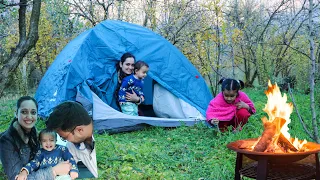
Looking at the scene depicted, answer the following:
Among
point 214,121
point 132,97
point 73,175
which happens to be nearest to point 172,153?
point 214,121

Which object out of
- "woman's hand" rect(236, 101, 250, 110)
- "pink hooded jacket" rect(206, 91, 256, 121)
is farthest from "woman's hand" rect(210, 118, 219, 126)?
"woman's hand" rect(236, 101, 250, 110)

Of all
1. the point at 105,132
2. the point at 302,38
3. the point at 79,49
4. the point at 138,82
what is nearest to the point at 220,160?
the point at 105,132

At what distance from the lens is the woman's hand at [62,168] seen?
2420mm

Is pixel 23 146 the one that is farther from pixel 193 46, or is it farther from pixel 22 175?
pixel 193 46

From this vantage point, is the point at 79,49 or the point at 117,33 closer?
the point at 79,49

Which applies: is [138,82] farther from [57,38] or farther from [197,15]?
[57,38]

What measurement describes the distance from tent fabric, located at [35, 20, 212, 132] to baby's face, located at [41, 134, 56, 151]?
9.74ft

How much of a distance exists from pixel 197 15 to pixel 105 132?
5108mm

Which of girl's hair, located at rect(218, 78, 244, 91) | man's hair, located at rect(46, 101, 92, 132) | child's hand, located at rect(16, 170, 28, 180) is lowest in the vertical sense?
child's hand, located at rect(16, 170, 28, 180)

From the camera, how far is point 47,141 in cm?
246

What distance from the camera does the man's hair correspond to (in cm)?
239

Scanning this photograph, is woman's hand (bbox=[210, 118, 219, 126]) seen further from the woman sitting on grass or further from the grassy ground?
the woman sitting on grass

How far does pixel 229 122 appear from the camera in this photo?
5.12m

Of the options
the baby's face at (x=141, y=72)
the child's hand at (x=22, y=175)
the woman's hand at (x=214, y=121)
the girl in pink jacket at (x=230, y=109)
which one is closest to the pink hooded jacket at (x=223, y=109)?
the girl in pink jacket at (x=230, y=109)
